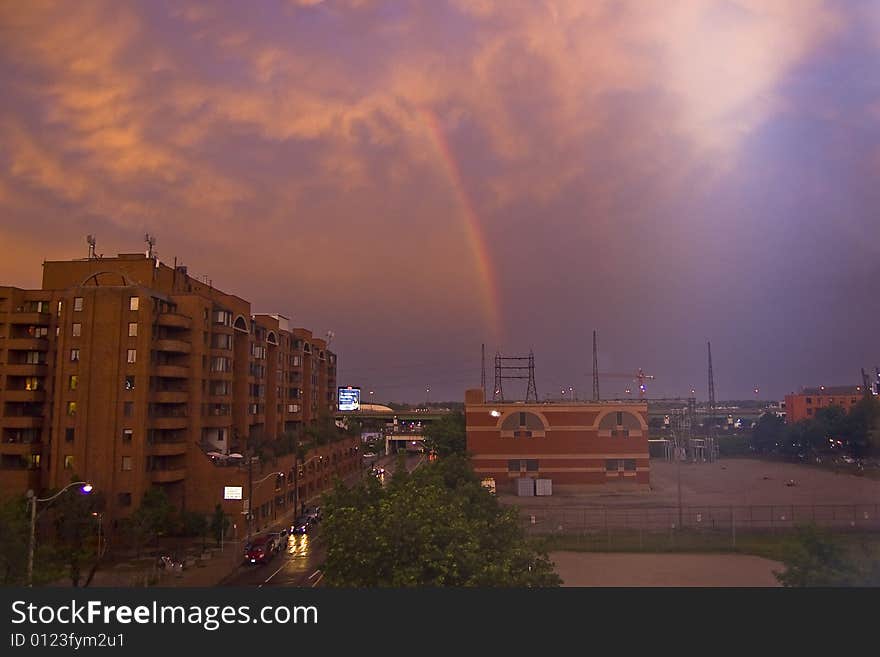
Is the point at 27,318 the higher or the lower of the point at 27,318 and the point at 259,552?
the higher

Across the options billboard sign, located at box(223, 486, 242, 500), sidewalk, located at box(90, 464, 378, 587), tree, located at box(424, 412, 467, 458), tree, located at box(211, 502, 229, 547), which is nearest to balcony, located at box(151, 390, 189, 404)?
billboard sign, located at box(223, 486, 242, 500)

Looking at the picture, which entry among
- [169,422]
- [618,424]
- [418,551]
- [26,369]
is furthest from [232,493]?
[618,424]

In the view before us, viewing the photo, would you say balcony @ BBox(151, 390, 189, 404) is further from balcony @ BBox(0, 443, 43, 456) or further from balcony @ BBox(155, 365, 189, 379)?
balcony @ BBox(0, 443, 43, 456)

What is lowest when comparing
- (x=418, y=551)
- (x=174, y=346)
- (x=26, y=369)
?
(x=418, y=551)

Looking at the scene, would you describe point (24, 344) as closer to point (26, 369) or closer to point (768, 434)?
point (26, 369)

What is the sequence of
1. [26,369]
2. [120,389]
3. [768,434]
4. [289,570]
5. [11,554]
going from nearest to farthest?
[11,554] → [289,570] → [120,389] → [26,369] → [768,434]

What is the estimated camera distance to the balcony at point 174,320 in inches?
1238

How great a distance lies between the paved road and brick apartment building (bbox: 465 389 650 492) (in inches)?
781

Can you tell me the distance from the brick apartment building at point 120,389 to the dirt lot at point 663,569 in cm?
1682

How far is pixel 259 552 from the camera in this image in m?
25.7

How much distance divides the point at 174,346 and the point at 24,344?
6997 millimetres

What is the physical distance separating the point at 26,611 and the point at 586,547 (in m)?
23.5

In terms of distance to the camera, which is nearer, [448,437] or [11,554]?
[11,554]

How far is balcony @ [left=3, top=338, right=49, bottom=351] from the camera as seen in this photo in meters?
31.2
